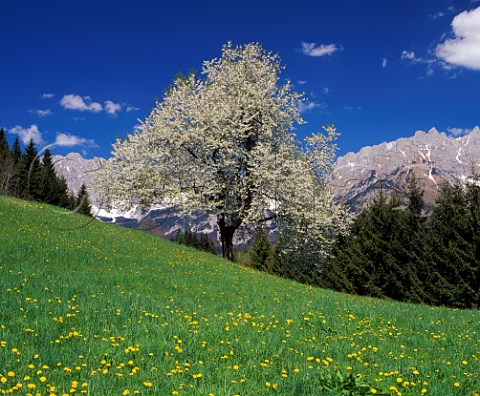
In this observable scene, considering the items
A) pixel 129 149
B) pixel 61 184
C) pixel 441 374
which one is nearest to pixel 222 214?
pixel 129 149

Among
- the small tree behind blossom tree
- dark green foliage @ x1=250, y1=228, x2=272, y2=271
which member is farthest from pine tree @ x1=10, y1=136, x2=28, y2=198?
the small tree behind blossom tree

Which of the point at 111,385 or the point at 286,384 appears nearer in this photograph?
the point at 111,385

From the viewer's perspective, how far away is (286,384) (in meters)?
5.98

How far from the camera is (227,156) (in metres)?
29.4

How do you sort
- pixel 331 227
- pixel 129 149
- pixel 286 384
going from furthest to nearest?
pixel 331 227 → pixel 129 149 → pixel 286 384

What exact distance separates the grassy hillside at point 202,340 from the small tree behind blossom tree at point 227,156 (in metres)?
15.1

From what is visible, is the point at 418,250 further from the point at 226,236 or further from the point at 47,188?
the point at 47,188

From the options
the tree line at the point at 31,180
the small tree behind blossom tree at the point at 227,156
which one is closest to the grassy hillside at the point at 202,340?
the small tree behind blossom tree at the point at 227,156

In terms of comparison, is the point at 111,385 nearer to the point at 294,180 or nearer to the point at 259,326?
the point at 259,326

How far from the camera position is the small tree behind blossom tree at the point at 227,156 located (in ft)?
95.9

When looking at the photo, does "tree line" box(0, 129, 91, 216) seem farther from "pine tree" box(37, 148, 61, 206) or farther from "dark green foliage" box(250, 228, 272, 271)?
"dark green foliage" box(250, 228, 272, 271)

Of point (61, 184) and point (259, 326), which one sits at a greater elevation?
point (61, 184)

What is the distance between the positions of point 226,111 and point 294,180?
685cm

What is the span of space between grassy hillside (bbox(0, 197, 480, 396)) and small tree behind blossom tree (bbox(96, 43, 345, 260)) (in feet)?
49.7
